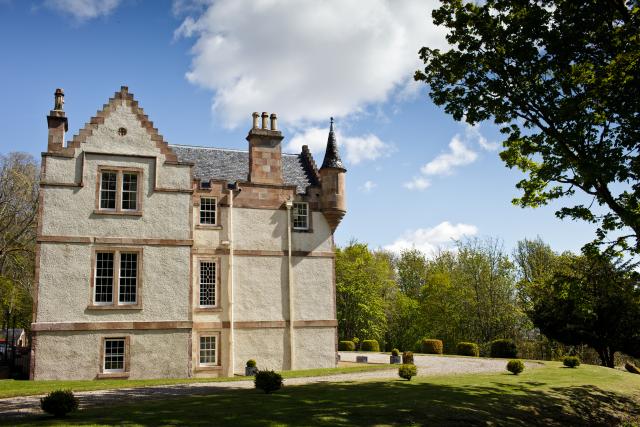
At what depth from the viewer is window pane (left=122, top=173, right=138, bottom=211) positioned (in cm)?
2766

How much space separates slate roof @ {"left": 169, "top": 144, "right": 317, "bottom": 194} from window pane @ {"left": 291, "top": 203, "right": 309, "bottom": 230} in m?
0.97

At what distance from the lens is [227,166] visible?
32594 mm

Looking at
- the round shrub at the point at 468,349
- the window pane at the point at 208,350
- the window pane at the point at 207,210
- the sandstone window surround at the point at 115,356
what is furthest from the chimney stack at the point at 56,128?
the round shrub at the point at 468,349

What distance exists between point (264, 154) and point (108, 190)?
873 cm

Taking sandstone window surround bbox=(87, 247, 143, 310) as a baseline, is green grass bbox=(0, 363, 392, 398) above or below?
below

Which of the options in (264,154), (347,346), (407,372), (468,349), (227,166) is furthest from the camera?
(347,346)

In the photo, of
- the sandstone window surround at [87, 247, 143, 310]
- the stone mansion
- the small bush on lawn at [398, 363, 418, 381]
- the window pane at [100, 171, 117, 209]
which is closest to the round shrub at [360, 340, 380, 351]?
the stone mansion

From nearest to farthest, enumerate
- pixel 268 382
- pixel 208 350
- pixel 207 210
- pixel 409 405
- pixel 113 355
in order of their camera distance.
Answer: pixel 409 405 → pixel 268 382 → pixel 113 355 → pixel 208 350 → pixel 207 210

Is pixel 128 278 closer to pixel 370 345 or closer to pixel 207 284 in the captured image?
pixel 207 284

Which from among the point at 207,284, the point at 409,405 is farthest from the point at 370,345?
the point at 409,405

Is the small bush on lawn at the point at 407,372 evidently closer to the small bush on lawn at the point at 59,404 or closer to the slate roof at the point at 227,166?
the slate roof at the point at 227,166

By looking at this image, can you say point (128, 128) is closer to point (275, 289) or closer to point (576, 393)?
point (275, 289)

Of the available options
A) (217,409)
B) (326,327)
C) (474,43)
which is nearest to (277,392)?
(217,409)

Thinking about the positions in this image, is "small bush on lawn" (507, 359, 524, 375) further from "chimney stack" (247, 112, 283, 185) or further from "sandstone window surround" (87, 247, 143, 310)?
"sandstone window surround" (87, 247, 143, 310)
